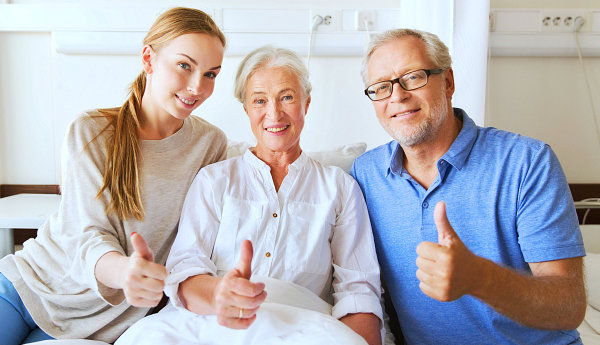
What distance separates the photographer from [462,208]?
124cm

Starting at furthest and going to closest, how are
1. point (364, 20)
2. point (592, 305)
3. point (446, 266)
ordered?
1. point (364, 20)
2. point (592, 305)
3. point (446, 266)

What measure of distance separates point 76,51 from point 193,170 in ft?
4.05

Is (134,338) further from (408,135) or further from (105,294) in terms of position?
(408,135)

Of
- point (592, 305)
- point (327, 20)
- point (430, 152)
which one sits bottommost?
point (592, 305)

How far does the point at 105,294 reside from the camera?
121 cm

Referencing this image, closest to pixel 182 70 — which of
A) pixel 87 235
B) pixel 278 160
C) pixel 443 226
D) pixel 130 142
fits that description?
pixel 130 142

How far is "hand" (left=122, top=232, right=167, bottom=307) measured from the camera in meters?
0.95

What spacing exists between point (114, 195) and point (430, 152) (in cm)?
93

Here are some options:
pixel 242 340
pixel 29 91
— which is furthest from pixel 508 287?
pixel 29 91

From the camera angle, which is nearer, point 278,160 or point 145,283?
point 145,283

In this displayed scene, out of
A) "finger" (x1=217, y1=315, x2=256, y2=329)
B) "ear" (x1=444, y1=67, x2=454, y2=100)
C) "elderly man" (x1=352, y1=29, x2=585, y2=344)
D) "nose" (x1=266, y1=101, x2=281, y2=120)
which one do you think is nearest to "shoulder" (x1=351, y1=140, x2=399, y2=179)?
"elderly man" (x1=352, y1=29, x2=585, y2=344)

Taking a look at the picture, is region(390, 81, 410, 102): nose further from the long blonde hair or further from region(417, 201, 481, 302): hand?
the long blonde hair

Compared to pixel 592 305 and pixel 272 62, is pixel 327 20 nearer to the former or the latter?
pixel 272 62

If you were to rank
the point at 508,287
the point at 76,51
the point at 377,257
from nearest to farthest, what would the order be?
the point at 508,287 < the point at 377,257 < the point at 76,51
